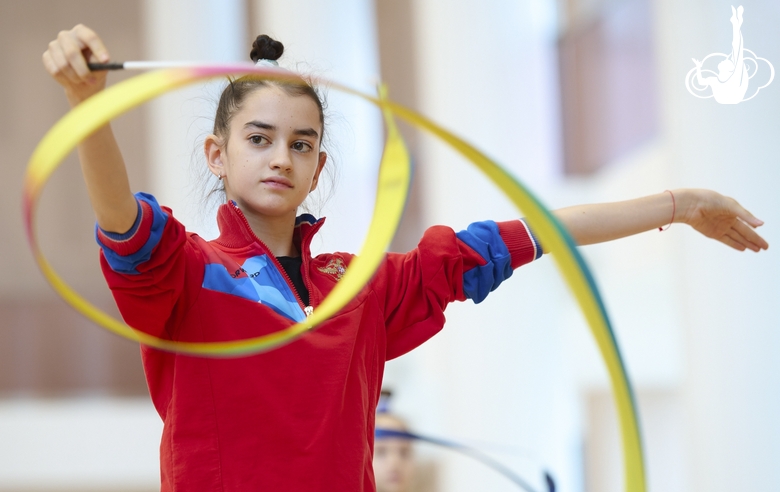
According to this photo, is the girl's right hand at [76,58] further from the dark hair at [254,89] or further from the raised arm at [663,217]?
the raised arm at [663,217]

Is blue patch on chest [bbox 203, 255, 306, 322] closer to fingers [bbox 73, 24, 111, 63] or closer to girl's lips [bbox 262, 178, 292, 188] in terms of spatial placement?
girl's lips [bbox 262, 178, 292, 188]

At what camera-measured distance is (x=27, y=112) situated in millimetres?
4676

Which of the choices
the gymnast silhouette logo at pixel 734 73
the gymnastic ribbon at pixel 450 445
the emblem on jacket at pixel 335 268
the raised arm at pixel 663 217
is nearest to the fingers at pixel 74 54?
the emblem on jacket at pixel 335 268

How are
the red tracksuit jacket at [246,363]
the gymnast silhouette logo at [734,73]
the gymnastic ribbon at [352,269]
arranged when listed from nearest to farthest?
the gymnastic ribbon at [352,269], the red tracksuit jacket at [246,363], the gymnast silhouette logo at [734,73]

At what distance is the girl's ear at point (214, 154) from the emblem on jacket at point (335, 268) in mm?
159

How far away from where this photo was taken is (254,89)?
992mm

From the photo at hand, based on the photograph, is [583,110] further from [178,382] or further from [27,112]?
[178,382]

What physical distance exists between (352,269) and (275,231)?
151 millimetres

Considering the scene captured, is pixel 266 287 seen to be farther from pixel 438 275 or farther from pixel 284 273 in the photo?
pixel 438 275

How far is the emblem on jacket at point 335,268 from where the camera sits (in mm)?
1032

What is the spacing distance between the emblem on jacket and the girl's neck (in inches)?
1.5

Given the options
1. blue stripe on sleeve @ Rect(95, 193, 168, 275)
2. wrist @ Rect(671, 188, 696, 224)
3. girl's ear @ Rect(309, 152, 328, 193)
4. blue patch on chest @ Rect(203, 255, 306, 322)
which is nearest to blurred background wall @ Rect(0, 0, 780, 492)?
wrist @ Rect(671, 188, 696, 224)

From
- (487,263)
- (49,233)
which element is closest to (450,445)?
(487,263)

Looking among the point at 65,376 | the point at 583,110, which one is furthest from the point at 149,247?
the point at 65,376
